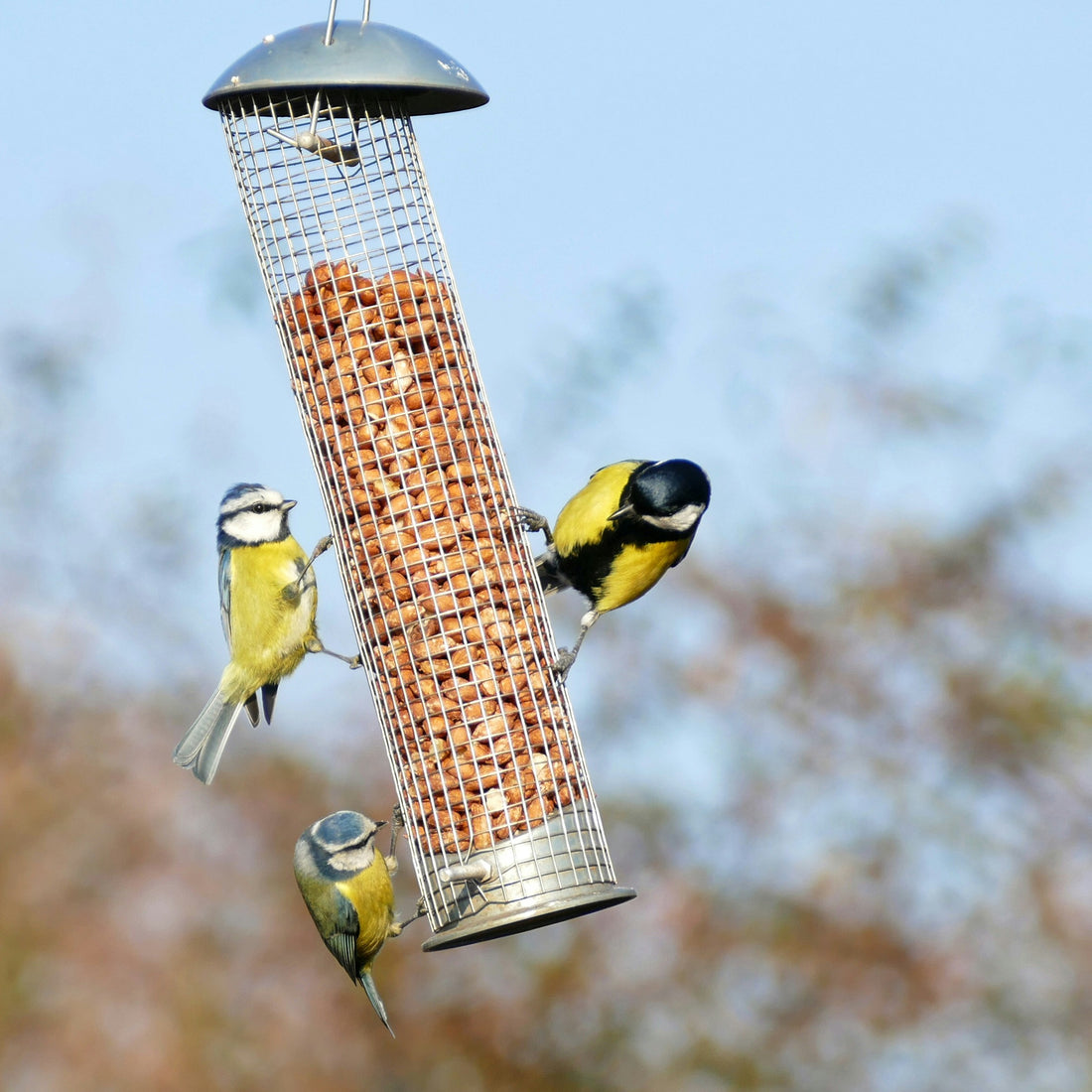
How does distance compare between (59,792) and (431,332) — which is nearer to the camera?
(431,332)

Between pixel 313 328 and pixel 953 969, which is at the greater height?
pixel 313 328

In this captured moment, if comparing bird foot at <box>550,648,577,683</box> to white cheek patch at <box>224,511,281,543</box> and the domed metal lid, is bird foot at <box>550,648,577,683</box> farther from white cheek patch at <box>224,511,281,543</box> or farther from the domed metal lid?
the domed metal lid

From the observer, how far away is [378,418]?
171 inches

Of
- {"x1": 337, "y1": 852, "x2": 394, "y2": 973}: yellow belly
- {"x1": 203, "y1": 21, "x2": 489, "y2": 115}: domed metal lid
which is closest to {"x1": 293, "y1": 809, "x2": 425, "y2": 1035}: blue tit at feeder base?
{"x1": 337, "y1": 852, "x2": 394, "y2": 973}: yellow belly

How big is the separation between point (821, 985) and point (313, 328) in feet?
25.6

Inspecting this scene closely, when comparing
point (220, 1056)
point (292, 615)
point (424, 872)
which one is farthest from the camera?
point (220, 1056)

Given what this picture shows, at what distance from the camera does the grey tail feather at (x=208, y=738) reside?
497cm

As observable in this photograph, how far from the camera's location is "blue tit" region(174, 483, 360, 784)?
487 cm

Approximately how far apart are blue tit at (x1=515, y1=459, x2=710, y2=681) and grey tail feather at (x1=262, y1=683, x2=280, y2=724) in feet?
3.11

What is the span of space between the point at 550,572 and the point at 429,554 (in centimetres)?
80

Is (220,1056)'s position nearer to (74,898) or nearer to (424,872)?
(74,898)

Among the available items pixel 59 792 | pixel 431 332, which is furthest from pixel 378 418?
pixel 59 792

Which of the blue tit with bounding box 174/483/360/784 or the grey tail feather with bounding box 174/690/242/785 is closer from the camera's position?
the blue tit with bounding box 174/483/360/784

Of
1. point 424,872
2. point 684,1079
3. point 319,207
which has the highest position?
point 319,207
